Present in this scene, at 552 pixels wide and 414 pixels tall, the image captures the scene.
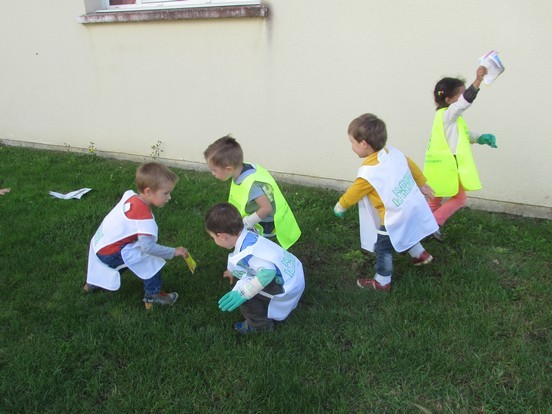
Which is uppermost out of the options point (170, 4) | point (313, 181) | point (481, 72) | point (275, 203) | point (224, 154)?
point (170, 4)

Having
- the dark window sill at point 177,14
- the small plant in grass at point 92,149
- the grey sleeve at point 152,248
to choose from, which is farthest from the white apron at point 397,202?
the small plant in grass at point 92,149

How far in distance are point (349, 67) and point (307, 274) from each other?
2575mm

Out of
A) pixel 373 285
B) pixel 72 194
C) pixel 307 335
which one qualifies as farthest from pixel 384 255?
pixel 72 194

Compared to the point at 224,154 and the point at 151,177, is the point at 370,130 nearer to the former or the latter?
the point at 224,154

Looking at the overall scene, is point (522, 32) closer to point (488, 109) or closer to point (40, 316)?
point (488, 109)

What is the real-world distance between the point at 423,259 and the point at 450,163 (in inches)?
34.9

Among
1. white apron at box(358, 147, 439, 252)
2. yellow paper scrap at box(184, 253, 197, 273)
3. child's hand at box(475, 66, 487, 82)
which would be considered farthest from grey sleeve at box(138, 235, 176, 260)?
child's hand at box(475, 66, 487, 82)

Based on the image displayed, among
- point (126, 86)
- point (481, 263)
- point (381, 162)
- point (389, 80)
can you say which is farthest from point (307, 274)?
point (126, 86)

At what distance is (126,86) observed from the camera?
6.70 meters

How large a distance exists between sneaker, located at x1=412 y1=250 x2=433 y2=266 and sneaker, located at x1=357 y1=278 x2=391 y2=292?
1.49ft

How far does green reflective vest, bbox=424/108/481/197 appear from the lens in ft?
12.6

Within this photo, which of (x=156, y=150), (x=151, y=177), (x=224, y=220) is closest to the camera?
(x=224, y=220)

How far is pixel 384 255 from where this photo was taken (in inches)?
135

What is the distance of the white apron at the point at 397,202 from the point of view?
3.17 meters
